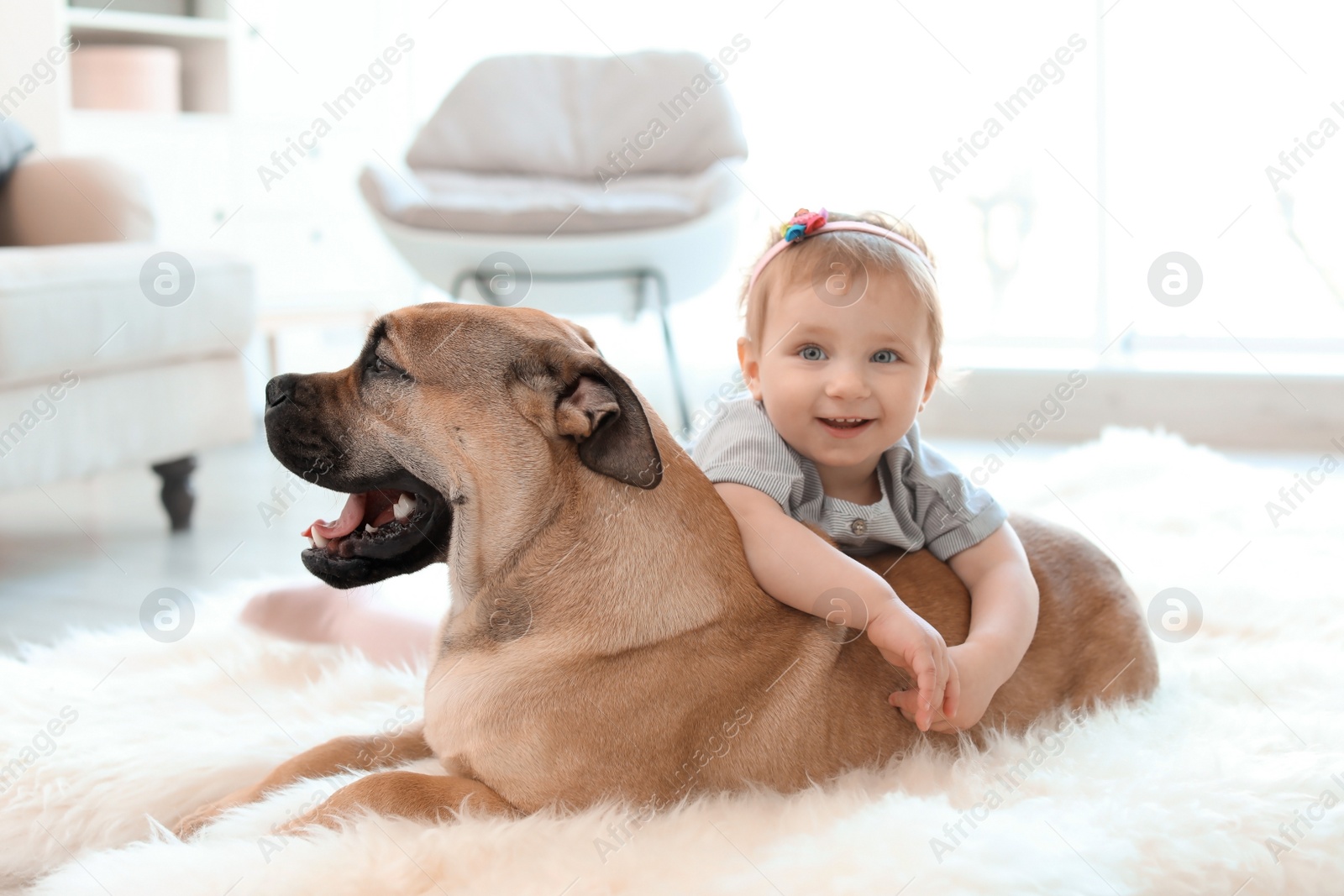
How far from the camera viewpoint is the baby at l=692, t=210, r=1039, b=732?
4.92 feet

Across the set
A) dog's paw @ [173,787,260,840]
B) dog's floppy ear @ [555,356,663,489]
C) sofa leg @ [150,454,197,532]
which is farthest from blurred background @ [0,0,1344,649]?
dog's floppy ear @ [555,356,663,489]

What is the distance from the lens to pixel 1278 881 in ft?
4.21

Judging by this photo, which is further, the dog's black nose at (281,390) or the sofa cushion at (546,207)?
the sofa cushion at (546,207)

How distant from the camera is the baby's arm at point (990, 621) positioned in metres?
1.49

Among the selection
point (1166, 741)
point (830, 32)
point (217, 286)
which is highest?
point (830, 32)

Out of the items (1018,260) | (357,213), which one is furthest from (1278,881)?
(357,213)

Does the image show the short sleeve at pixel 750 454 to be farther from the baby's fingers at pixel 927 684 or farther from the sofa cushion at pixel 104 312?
the sofa cushion at pixel 104 312

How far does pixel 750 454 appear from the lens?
5.54 feet

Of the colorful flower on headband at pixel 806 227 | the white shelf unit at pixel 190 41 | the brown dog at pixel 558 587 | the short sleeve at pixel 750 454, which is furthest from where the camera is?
the white shelf unit at pixel 190 41

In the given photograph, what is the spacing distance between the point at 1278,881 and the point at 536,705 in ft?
2.79

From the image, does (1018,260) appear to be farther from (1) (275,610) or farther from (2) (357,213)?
(1) (275,610)

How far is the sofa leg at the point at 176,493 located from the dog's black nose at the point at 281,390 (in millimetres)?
2282

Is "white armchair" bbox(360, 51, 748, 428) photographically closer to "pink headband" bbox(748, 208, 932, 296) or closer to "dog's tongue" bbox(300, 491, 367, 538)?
"pink headband" bbox(748, 208, 932, 296)

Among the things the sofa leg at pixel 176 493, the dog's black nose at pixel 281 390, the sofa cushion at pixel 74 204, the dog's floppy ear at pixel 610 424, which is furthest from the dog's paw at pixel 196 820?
the sofa cushion at pixel 74 204
